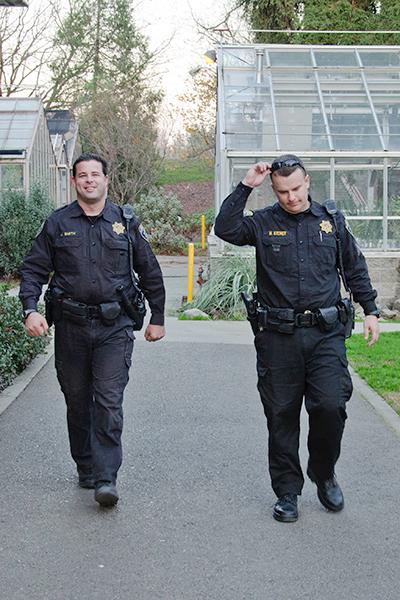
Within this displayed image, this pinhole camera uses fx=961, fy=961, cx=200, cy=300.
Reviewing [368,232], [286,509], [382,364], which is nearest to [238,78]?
[368,232]

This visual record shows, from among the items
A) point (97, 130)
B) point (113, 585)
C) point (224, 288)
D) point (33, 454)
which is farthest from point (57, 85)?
point (113, 585)

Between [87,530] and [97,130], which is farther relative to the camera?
[97,130]

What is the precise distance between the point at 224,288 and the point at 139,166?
18766 mm

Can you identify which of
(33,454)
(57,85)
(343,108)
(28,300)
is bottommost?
(33,454)

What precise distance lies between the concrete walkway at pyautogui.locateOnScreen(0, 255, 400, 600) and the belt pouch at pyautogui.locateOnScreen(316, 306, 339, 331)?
1027mm

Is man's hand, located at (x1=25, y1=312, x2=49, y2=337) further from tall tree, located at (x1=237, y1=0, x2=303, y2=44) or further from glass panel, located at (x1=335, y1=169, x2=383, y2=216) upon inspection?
tall tree, located at (x1=237, y1=0, x2=303, y2=44)

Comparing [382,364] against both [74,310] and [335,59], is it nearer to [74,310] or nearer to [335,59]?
[74,310]

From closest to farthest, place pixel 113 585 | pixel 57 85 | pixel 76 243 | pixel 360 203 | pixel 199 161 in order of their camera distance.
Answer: pixel 113 585 < pixel 76 243 < pixel 360 203 < pixel 57 85 < pixel 199 161

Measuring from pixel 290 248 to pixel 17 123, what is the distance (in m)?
21.0

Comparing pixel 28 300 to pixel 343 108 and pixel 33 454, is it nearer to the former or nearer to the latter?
pixel 33 454

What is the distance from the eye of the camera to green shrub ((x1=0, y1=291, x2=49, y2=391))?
28.7 ft

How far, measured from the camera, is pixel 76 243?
5.22 meters

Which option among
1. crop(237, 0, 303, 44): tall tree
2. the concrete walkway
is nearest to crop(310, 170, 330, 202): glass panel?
the concrete walkway

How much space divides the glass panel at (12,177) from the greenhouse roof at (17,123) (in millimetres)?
466
